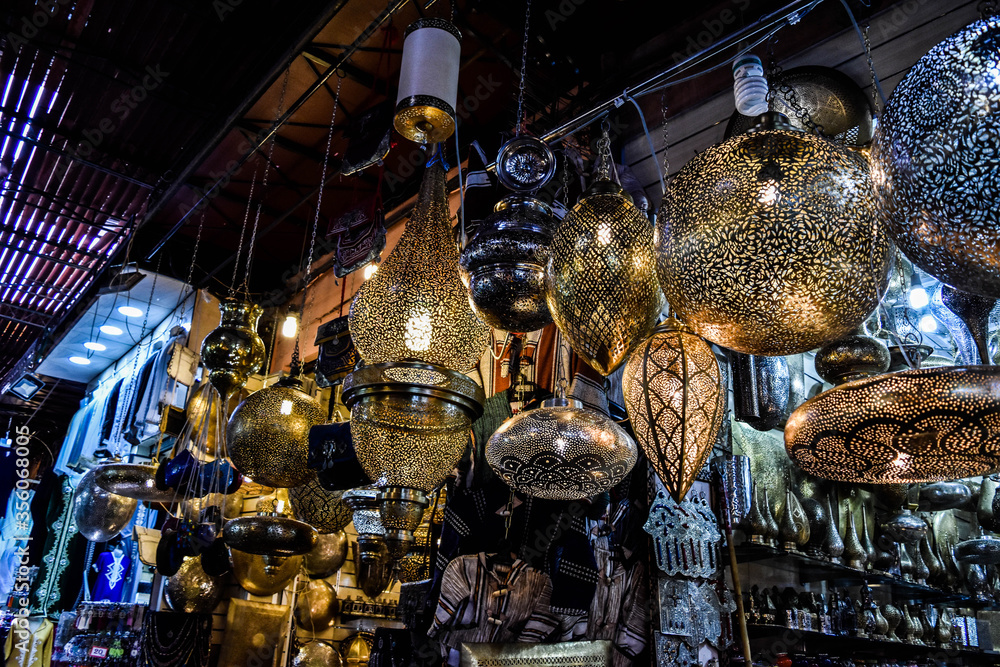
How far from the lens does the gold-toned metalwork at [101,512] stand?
4.43 m

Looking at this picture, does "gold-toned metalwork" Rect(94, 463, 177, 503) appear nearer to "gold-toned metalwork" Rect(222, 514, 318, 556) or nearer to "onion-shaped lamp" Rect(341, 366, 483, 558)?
"gold-toned metalwork" Rect(222, 514, 318, 556)

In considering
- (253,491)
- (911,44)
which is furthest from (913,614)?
(253,491)

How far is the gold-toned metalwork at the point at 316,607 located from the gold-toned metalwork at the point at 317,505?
2.41m

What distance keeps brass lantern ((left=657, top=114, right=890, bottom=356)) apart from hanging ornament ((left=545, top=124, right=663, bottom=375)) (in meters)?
0.20

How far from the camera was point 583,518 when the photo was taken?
244 cm

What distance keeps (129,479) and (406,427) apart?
2.07 metres

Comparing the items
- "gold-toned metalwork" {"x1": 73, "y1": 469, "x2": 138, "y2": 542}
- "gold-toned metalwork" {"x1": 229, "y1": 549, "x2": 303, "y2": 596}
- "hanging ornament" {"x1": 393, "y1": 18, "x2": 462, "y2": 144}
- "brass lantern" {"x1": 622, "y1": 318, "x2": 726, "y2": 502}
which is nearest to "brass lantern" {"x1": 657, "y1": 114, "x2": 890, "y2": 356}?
"brass lantern" {"x1": 622, "y1": 318, "x2": 726, "y2": 502}

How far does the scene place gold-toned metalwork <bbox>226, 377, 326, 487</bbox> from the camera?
1997 millimetres

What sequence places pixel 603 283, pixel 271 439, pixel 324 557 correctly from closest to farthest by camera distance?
pixel 603 283
pixel 271 439
pixel 324 557

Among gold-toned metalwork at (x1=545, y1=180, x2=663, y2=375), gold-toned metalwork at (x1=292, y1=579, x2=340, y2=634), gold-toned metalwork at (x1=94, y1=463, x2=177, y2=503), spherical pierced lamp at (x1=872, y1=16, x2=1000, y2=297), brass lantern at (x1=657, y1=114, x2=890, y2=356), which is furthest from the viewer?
gold-toned metalwork at (x1=292, y1=579, x2=340, y2=634)

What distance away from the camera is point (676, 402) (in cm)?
124

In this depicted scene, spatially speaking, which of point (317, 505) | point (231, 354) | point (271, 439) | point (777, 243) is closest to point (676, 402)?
point (777, 243)

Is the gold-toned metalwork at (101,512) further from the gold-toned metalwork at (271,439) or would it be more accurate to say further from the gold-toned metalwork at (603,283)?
the gold-toned metalwork at (603,283)

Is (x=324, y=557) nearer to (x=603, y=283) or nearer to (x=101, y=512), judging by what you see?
(x=101, y=512)
